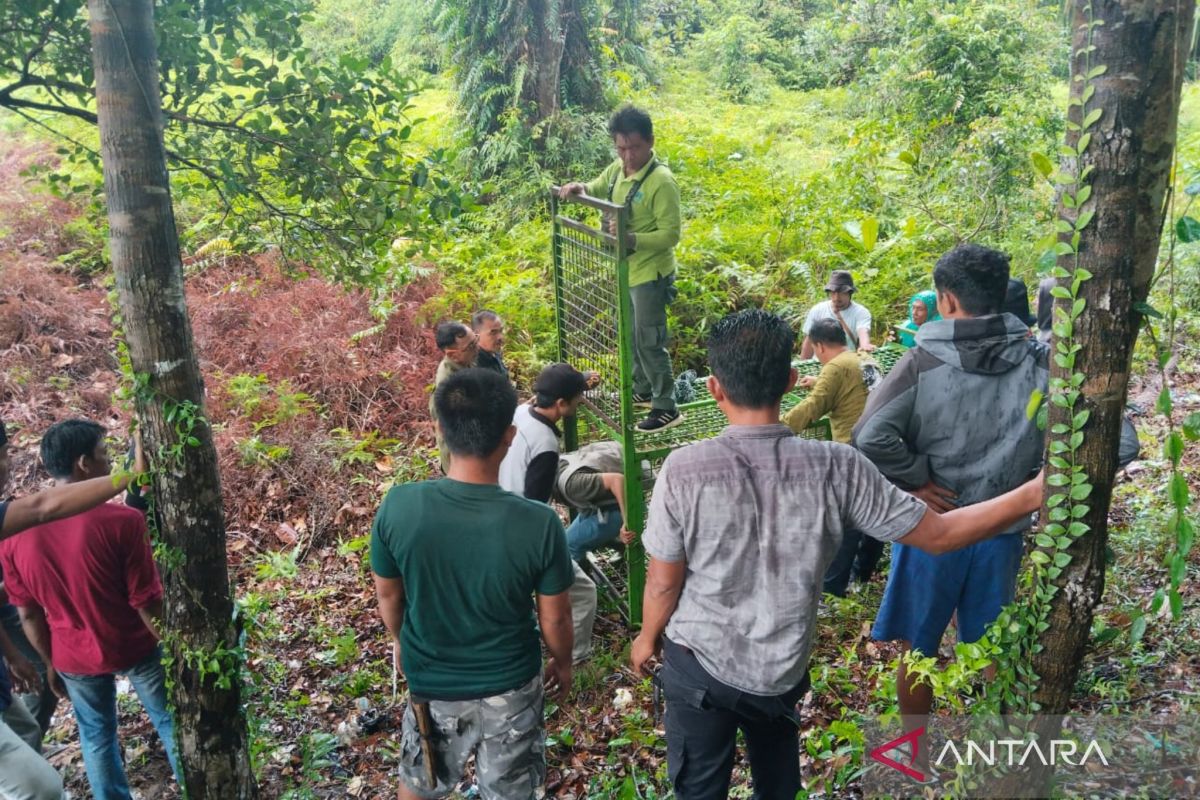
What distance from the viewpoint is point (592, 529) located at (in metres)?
5.18

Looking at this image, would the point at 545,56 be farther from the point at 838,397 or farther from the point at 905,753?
the point at 905,753

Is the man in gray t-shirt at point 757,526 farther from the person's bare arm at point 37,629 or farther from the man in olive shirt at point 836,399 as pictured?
the person's bare arm at point 37,629

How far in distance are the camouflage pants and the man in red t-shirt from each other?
3.96 ft

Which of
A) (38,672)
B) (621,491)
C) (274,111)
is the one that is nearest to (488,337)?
(621,491)

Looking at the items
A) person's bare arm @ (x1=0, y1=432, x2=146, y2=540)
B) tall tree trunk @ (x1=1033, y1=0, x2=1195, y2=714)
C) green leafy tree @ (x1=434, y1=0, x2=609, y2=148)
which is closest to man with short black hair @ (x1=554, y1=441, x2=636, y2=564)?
person's bare arm @ (x1=0, y1=432, x2=146, y2=540)

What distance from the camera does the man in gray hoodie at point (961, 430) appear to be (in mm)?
3408

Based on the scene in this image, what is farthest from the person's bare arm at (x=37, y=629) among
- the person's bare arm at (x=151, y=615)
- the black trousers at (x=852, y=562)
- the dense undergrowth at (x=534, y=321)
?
the black trousers at (x=852, y=562)

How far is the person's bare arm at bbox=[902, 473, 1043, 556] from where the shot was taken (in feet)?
8.61

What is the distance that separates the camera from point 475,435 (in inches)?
118

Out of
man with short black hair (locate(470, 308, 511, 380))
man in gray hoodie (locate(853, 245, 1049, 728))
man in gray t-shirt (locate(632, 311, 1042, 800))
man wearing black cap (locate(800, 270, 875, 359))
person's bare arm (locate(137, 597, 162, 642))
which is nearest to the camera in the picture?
man in gray t-shirt (locate(632, 311, 1042, 800))

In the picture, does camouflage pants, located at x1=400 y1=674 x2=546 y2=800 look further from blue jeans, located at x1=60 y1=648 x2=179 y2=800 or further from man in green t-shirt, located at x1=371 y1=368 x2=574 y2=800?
blue jeans, located at x1=60 y1=648 x2=179 y2=800

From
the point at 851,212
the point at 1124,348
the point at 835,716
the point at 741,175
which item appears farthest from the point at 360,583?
the point at 741,175

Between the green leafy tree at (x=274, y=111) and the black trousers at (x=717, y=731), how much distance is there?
107 inches

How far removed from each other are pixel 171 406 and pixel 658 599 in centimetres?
197
